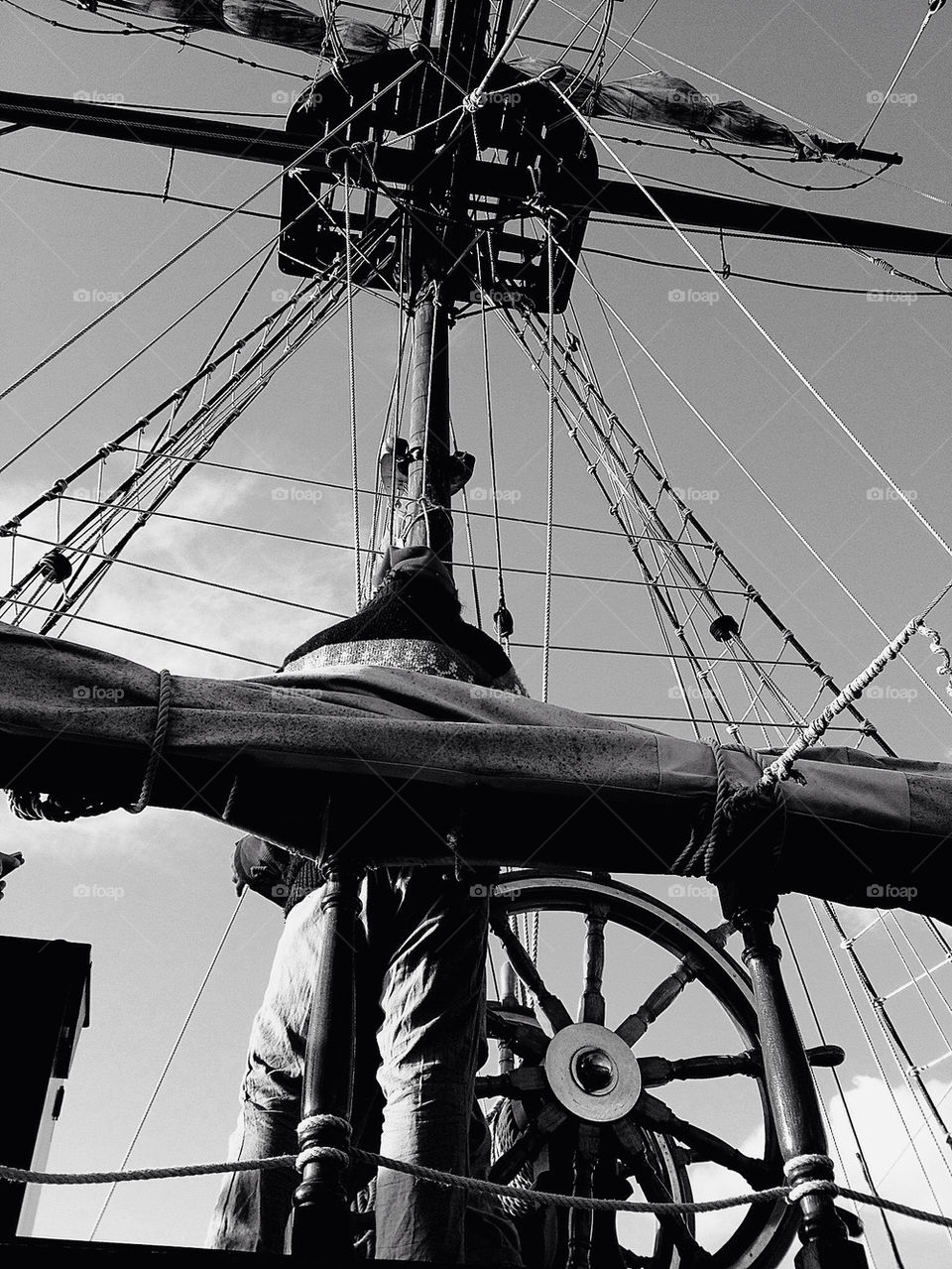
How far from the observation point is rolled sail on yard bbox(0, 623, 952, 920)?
2.49 metres

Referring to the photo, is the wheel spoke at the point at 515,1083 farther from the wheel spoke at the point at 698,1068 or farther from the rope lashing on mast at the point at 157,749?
the rope lashing on mast at the point at 157,749

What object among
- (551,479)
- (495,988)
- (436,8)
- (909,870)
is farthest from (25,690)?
(436,8)

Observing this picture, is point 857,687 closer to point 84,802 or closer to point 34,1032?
point 84,802

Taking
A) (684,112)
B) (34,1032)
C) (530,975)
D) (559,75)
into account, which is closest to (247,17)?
(559,75)

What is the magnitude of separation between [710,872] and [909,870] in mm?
470

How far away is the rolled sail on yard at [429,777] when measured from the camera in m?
2.49

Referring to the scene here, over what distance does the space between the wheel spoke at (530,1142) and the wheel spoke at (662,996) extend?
0.33 m

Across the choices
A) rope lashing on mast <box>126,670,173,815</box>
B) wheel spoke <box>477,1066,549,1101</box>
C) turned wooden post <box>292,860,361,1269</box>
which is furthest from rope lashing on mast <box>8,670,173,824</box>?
wheel spoke <box>477,1066,549,1101</box>

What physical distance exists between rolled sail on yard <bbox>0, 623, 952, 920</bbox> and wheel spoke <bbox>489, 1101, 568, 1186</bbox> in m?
1.14

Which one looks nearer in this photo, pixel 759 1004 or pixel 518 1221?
pixel 759 1004

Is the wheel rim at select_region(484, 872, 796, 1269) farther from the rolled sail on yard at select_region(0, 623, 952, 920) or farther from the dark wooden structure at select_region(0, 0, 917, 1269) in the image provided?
the dark wooden structure at select_region(0, 0, 917, 1269)

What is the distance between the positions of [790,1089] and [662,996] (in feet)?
5.65

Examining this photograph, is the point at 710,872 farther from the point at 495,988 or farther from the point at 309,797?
the point at 495,988

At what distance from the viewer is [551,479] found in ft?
21.3
